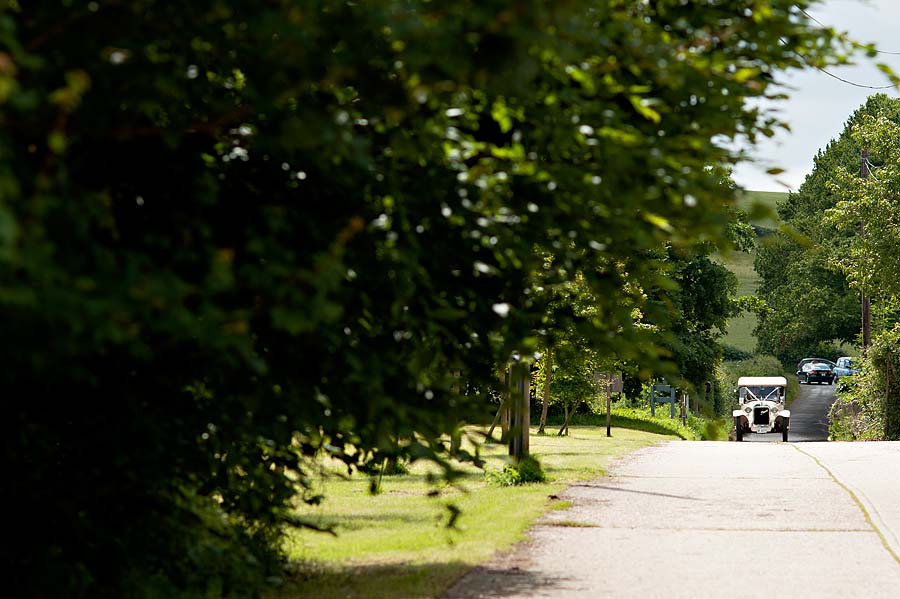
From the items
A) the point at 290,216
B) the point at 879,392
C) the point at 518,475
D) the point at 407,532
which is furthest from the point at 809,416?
the point at 290,216

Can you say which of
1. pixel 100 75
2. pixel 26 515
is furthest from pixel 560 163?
pixel 26 515

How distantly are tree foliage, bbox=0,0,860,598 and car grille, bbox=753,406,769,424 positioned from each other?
33.1m

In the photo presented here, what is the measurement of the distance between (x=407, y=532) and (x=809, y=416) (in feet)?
181

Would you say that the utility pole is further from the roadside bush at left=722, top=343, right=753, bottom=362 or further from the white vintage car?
the roadside bush at left=722, top=343, right=753, bottom=362

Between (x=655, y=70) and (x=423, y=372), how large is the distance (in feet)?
6.61

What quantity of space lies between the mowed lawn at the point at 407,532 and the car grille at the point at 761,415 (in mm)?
20663

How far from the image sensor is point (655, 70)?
500cm

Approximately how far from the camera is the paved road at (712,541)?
932cm

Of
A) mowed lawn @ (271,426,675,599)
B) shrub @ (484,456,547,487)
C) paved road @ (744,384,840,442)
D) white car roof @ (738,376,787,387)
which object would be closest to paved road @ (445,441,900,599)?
mowed lawn @ (271,426,675,599)

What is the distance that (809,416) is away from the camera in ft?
211

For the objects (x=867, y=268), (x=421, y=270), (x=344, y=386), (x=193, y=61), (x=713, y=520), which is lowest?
(x=713, y=520)

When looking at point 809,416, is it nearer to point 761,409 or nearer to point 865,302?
point 865,302

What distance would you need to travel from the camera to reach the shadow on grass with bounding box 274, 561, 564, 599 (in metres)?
8.66

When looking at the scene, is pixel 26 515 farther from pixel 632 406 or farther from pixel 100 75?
pixel 632 406
